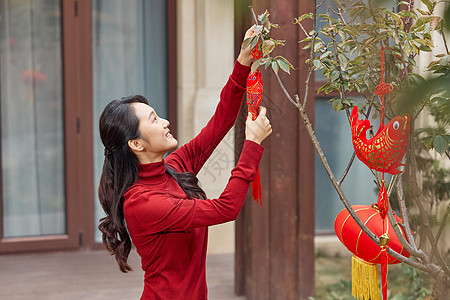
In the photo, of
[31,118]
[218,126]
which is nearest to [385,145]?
[218,126]

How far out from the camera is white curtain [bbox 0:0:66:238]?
4.93 m

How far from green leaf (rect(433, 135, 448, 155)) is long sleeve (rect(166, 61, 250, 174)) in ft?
2.02

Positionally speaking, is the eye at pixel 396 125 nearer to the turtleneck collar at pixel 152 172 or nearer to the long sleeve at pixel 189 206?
the long sleeve at pixel 189 206

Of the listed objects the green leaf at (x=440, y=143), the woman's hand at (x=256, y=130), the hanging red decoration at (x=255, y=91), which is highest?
the hanging red decoration at (x=255, y=91)

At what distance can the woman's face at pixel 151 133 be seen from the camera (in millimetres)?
1877

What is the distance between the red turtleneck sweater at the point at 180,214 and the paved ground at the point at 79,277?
7.11ft

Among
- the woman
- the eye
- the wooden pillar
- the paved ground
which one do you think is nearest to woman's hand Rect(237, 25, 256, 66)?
the woman

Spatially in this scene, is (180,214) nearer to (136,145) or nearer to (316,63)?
(136,145)

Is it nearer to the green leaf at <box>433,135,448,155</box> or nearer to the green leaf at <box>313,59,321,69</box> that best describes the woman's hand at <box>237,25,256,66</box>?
the green leaf at <box>313,59,321,69</box>

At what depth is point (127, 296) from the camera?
411cm

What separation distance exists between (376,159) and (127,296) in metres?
2.77

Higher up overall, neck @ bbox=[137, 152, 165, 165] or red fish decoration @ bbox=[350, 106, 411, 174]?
red fish decoration @ bbox=[350, 106, 411, 174]

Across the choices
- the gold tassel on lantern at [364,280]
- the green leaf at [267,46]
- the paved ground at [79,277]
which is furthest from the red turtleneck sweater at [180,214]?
the paved ground at [79,277]

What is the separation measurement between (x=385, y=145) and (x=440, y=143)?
0.43 feet
